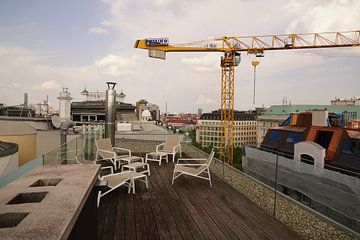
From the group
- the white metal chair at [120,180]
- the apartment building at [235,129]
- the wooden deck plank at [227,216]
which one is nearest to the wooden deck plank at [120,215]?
the white metal chair at [120,180]

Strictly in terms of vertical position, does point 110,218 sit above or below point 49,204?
below

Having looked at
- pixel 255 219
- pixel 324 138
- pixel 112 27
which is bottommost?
pixel 255 219

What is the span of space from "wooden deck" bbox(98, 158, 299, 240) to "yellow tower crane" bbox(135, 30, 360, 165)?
24.5 m

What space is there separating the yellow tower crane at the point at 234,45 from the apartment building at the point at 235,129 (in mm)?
42686

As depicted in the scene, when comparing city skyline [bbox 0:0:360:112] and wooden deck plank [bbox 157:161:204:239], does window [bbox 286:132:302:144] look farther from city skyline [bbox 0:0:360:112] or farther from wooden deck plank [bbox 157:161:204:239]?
wooden deck plank [bbox 157:161:204:239]

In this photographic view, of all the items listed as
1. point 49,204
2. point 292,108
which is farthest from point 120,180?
point 292,108

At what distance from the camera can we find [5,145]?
33.9 feet

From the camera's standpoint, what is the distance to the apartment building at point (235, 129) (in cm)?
7169

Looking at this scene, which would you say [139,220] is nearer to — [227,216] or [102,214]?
[102,214]

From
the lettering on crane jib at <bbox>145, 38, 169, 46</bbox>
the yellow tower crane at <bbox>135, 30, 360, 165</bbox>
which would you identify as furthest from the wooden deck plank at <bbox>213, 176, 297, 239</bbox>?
the lettering on crane jib at <bbox>145, 38, 169, 46</bbox>

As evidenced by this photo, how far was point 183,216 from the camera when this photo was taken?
10.0 ft

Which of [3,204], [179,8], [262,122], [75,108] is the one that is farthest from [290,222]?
[262,122]

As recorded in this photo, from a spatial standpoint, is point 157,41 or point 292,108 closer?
point 157,41

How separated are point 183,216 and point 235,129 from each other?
71.4 meters
